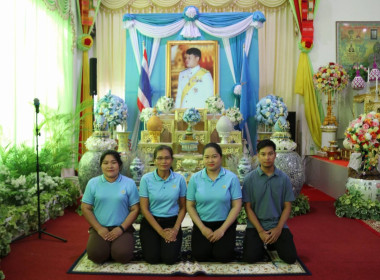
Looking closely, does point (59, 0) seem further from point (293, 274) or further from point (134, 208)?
point (293, 274)

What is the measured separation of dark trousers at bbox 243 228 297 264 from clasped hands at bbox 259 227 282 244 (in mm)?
54

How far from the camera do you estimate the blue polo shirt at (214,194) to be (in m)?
2.93

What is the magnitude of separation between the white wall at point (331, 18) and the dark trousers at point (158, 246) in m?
5.34

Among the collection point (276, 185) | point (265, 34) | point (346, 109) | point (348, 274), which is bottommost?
point (348, 274)

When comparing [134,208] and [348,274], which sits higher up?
[134,208]

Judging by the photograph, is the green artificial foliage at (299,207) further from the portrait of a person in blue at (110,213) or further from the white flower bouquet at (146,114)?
the white flower bouquet at (146,114)

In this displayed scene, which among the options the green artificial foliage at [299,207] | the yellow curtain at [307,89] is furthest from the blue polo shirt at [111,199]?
the yellow curtain at [307,89]

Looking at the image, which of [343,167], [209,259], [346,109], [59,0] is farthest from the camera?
[346,109]

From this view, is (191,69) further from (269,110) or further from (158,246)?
(158,246)

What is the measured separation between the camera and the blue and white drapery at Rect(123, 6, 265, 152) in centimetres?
683

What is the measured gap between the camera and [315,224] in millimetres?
4188

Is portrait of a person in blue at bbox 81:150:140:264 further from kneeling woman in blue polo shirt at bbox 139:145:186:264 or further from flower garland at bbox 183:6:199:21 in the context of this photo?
flower garland at bbox 183:6:199:21

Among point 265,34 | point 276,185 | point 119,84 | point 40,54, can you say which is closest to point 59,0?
point 40,54

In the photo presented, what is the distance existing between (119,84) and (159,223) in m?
4.99
